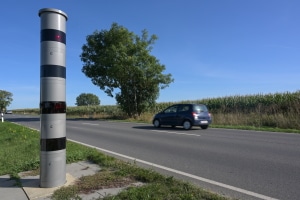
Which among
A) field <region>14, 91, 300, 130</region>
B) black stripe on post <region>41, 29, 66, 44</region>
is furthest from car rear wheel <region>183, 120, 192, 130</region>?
black stripe on post <region>41, 29, 66, 44</region>

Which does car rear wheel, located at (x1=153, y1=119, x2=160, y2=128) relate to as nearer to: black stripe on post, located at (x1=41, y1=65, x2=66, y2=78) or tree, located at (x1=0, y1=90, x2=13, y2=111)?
black stripe on post, located at (x1=41, y1=65, x2=66, y2=78)

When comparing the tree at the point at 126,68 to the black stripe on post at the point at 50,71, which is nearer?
the black stripe on post at the point at 50,71

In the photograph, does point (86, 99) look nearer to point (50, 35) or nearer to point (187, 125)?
point (187, 125)

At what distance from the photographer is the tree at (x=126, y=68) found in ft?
107

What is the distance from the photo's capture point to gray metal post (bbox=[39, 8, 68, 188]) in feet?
16.5

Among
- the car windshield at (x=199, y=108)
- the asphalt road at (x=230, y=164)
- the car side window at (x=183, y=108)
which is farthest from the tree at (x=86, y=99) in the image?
the asphalt road at (x=230, y=164)

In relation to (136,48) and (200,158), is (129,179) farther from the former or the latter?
(136,48)

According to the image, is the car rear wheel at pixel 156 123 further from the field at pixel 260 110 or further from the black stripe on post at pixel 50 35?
the black stripe on post at pixel 50 35

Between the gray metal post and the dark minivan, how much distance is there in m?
12.7

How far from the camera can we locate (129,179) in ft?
18.0

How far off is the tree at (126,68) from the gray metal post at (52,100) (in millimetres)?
26470

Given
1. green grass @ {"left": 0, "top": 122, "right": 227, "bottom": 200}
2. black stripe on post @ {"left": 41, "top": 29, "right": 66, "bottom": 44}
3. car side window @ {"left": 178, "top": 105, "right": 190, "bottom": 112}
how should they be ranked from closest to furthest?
green grass @ {"left": 0, "top": 122, "right": 227, "bottom": 200} → black stripe on post @ {"left": 41, "top": 29, "right": 66, "bottom": 44} → car side window @ {"left": 178, "top": 105, "right": 190, "bottom": 112}

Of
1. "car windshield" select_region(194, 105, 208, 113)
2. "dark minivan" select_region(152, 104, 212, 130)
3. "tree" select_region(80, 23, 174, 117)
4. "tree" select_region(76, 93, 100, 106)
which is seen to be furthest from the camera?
"tree" select_region(76, 93, 100, 106)

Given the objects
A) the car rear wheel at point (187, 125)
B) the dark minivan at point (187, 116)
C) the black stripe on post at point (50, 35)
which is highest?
the black stripe on post at point (50, 35)
